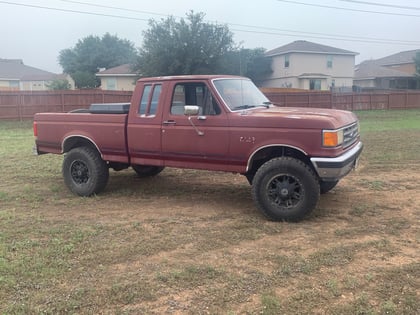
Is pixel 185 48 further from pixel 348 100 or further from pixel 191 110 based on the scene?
pixel 191 110

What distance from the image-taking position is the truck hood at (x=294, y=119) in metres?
5.35

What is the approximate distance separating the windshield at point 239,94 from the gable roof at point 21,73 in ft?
213

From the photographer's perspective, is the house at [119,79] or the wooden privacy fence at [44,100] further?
the house at [119,79]

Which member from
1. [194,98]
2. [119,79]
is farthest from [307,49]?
[194,98]

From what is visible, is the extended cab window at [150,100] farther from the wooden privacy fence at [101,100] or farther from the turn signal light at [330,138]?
the wooden privacy fence at [101,100]

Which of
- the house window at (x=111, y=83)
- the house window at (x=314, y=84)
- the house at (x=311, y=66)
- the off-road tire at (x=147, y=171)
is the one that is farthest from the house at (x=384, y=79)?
the off-road tire at (x=147, y=171)

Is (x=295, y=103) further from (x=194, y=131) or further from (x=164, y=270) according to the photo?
(x=164, y=270)

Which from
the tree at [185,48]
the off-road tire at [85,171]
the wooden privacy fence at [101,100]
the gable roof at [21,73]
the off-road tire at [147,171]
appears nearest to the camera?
the off-road tire at [85,171]

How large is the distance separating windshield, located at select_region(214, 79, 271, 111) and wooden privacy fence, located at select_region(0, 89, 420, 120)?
1525 centimetres

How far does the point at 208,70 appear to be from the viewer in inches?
1421

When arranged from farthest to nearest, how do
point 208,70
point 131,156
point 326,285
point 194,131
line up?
1. point 208,70
2. point 131,156
3. point 194,131
4. point 326,285

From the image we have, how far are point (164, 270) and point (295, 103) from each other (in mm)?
27102

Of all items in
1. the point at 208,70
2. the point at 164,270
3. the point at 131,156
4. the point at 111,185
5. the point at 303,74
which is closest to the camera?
the point at 164,270

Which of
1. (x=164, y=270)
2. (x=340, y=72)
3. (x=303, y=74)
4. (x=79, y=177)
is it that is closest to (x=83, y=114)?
(x=79, y=177)
